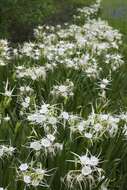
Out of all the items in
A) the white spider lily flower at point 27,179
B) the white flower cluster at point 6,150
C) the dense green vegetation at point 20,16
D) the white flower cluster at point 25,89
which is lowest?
the white spider lily flower at point 27,179

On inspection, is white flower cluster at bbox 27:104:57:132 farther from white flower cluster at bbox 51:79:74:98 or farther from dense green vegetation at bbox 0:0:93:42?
dense green vegetation at bbox 0:0:93:42

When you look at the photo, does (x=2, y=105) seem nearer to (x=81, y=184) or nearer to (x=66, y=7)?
(x=81, y=184)

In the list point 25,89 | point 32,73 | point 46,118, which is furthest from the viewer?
point 32,73

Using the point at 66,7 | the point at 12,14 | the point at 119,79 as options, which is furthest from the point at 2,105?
the point at 66,7

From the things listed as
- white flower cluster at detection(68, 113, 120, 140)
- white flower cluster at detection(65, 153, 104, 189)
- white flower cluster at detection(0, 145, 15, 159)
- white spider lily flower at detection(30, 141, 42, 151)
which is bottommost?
white flower cluster at detection(65, 153, 104, 189)

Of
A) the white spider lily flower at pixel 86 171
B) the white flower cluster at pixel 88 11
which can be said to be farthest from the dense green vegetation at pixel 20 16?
the white spider lily flower at pixel 86 171

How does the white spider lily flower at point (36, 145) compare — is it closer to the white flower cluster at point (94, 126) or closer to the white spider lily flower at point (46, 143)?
the white spider lily flower at point (46, 143)

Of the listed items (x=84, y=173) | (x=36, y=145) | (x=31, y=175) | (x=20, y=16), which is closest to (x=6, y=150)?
(x=36, y=145)

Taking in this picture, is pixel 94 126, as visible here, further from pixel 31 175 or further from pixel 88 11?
pixel 88 11

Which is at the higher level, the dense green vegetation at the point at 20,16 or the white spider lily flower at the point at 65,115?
the dense green vegetation at the point at 20,16

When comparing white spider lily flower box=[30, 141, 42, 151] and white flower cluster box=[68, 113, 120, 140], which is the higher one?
white flower cluster box=[68, 113, 120, 140]

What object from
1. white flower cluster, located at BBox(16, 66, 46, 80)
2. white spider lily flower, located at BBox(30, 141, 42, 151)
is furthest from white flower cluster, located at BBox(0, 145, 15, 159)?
white flower cluster, located at BBox(16, 66, 46, 80)

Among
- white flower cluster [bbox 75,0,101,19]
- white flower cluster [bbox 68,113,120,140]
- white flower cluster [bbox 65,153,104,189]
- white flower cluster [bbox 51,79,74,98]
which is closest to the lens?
white flower cluster [bbox 65,153,104,189]
